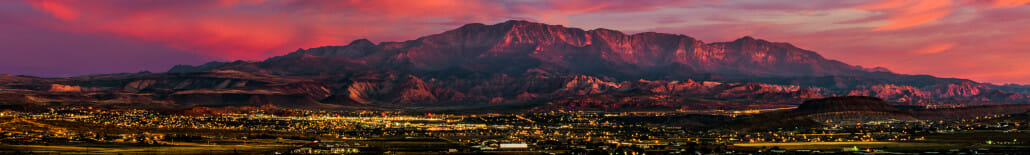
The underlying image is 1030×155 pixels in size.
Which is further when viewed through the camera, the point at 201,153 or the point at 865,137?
the point at 865,137

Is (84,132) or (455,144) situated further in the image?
(84,132)

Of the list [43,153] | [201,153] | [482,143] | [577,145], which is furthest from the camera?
[482,143]

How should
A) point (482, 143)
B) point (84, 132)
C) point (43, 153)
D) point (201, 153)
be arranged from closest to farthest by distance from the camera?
point (43, 153) < point (201, 153) < point (482, 143) < point (84, 132)

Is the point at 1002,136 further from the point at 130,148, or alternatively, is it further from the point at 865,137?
the point at 130,148

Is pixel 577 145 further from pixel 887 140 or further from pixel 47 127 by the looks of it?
pixel 47 127

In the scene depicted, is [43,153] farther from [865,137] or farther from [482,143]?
[865,137]

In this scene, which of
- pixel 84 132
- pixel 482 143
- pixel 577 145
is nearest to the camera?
pixel 577 145

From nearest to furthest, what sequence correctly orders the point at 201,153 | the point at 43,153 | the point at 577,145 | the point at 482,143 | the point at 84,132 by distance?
the point at 43,153
the point at 201,153
the point at 577,145
the point at 482,143
the point at 84,132

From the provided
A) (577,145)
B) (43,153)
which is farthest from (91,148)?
(577,145)

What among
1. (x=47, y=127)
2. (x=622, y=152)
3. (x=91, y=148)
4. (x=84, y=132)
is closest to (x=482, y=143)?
(x=622, y=152)
